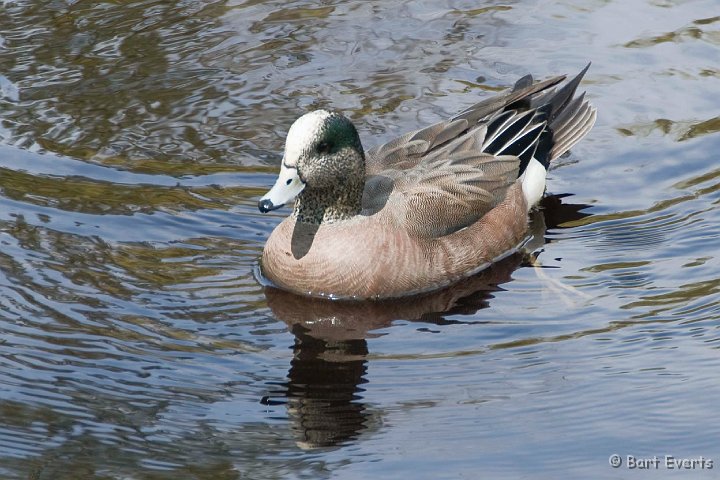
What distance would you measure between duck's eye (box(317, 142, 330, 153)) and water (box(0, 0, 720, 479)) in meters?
0.90

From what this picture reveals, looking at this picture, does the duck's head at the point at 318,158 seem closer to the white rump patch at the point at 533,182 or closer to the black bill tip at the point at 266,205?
the black bill tip at the point at 266,205

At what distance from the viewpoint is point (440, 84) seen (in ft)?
32.8

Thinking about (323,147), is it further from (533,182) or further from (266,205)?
(533,182)

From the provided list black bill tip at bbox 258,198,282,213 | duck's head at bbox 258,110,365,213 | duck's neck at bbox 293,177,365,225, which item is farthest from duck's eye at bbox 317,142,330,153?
black bill tip at bbox 258,198,282,213

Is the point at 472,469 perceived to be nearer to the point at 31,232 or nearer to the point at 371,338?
the point at 371,338

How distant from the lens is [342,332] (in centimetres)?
723

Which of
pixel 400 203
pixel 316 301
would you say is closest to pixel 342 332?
pixel 316 301

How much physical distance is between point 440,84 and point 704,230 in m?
2.62

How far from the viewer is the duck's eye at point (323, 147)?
7.46 metres

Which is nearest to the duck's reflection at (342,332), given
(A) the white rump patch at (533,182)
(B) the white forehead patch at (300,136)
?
(A) the white rump patch at (533,182)

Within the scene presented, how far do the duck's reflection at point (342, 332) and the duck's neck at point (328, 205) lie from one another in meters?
0.49

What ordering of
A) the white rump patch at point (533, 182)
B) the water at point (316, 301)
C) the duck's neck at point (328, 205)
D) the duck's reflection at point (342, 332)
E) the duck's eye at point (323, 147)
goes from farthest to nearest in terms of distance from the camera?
the white rump patch at point (533, 182) < the duck's neck at point (328, 205) < the duck's eye at point (323, 147) < the duck's reflection at point (342, 332) < the water at point (316, 301)

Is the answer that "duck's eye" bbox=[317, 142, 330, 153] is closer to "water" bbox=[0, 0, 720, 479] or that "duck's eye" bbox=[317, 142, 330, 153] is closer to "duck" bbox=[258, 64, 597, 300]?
"duck" bbox=[258, 64, 597, 300]

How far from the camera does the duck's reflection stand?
6219 millimetres
